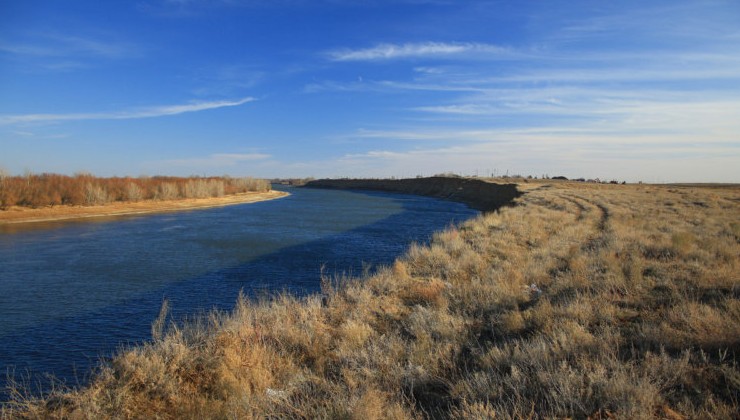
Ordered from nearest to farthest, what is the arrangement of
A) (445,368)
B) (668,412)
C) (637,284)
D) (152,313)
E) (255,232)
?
1. (668,412)
2. (445,368)
3. (637,284)
4. (152,313)
5. (255,232)

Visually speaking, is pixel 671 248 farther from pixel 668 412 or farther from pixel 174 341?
pixel 174 341

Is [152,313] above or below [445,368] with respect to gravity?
below

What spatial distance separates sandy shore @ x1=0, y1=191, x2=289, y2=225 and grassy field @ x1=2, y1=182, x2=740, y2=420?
3487cm

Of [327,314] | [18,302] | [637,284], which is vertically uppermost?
[637,284]

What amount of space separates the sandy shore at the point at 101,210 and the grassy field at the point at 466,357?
34.9 meters

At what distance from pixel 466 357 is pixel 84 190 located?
49.4 m

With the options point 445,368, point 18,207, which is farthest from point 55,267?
point 18,207

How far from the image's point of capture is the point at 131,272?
1742 cm

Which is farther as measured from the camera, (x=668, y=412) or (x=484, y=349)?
(x=484, y=349)

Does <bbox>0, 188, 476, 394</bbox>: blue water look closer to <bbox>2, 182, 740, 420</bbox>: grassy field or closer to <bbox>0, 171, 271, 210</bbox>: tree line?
<bbox>2, 182, 740, 420</bbox>: grassy field

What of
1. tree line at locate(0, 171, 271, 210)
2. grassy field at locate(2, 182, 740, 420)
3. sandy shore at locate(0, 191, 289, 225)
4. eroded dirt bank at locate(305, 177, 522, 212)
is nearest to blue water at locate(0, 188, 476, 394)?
grassy field at locate(2, 182, 740, 420)

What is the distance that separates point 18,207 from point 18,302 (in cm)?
3089

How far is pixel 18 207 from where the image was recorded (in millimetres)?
37000

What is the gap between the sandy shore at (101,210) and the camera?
117 feet
